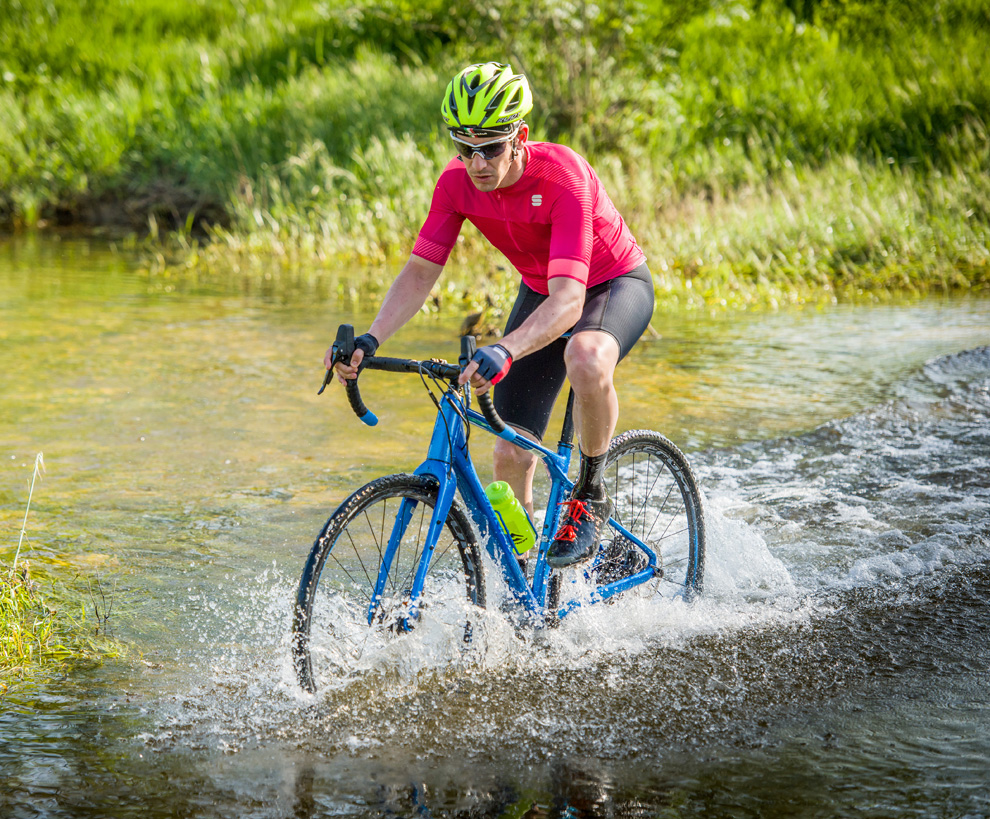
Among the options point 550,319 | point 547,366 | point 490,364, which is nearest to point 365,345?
point 490,364

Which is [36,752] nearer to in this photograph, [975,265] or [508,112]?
[508,112]

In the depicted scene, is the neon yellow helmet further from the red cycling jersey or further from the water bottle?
the water bottle

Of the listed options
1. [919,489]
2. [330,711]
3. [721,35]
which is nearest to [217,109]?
[721,35]

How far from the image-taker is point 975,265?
1255 cm

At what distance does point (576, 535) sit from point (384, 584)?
84cm

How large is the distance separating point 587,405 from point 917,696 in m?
1.55

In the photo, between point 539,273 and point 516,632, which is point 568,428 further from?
point 516,632

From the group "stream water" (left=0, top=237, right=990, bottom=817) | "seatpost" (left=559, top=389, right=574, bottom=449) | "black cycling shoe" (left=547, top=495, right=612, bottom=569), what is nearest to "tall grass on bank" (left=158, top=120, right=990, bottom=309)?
"stream water" (left=0, top=237, right=990, bottom=817)

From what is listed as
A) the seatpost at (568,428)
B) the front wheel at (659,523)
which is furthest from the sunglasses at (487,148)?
the front wheel at (659,523)

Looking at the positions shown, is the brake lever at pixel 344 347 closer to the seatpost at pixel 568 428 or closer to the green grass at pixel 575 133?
the seatpost at pixel 568 428

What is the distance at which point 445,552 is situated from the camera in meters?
4.18

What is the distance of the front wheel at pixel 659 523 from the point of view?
4.73 m

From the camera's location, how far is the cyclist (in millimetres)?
3893

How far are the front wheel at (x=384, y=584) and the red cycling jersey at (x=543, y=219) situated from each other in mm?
986
